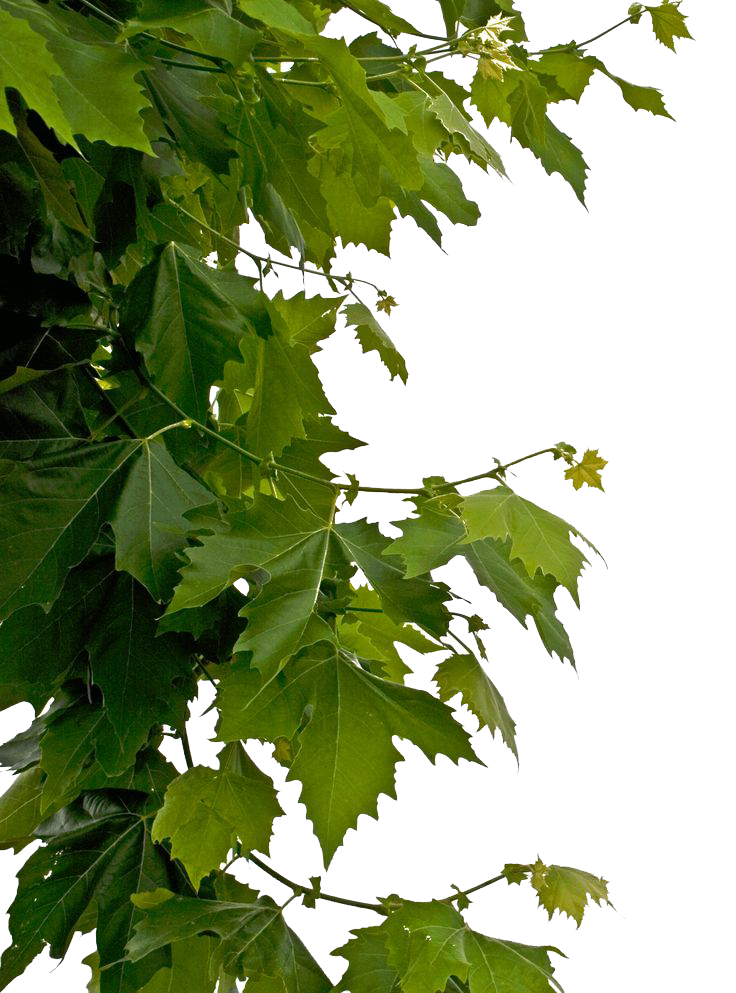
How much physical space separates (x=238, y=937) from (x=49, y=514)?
0.93ft

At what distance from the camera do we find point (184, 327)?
56cm

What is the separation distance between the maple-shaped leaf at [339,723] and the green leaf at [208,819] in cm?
10

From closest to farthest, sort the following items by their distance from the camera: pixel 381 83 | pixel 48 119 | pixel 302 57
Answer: pixel 48 119 < pixel 302 57 < pixel 381 83

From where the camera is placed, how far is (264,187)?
1.90 feet

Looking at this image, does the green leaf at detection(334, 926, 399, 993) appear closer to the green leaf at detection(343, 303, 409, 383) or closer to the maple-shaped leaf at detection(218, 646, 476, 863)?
the maple-shaped leaf at detection(218, 646, 476, 863)

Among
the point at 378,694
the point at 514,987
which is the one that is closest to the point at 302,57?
the point at 378,694

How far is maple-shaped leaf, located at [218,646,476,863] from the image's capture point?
1.65 ft

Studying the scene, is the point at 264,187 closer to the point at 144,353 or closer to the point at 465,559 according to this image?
the point at 144,353

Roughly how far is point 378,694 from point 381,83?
356mm

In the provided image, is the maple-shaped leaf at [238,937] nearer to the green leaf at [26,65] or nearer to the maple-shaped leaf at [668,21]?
the green leaf at [26,65]

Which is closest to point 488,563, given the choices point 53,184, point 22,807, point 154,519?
point 154,519

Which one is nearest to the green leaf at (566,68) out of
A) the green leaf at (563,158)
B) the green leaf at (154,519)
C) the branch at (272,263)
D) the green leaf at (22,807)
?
the green leaf at (563,158)

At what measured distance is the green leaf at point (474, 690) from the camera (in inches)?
23.5

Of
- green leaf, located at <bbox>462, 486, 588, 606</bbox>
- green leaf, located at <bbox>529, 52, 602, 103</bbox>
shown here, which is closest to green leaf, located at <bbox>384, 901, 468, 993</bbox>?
green leaf, located at <bbox>462, 486, 588, 606</bbox>
